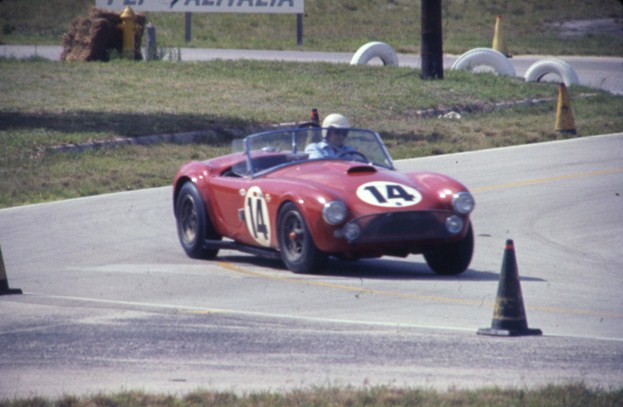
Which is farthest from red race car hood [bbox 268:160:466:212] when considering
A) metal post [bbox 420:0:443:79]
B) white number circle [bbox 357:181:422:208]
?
metal post [bbox 420:0:443:79]

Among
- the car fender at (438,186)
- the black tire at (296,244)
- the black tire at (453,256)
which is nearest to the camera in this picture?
the black tire at (296,244)

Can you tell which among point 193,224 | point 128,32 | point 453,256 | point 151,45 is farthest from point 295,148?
point 151,45

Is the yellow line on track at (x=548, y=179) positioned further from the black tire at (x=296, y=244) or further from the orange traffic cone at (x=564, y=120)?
the black tire at (x=296, y=244)

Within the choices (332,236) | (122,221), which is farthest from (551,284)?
(122,221)

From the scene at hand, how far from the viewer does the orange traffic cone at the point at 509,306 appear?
25.2 feet

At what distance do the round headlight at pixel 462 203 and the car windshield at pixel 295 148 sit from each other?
1267 mm

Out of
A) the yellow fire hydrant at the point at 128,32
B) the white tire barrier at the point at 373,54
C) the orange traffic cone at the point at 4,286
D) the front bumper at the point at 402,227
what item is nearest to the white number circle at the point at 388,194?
the front bumper at the point at 402,227

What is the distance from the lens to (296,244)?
33.6 ft

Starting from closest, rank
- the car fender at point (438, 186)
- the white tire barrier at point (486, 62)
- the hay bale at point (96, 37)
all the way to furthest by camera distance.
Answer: the car fender at point (438, 186)
the white tire barrier at point (486, 62)
the hay bale at point (96, 37)

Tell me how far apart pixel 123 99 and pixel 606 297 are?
15.2 m

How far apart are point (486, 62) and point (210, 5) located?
12219 millimetres

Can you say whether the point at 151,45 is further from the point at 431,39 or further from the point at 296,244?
the point at 296,244

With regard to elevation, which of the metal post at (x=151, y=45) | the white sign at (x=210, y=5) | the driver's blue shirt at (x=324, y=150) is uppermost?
the white sign at (x=210, y=5)

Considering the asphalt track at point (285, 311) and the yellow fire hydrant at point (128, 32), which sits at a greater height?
the yellow fire hydrant at point (128, 32)
